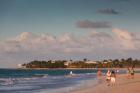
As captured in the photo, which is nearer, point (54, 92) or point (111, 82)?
point (54, 92)

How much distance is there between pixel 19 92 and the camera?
31188mm

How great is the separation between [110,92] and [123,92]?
96 centimetres

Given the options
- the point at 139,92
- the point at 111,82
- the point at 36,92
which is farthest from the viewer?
the point at 111,82

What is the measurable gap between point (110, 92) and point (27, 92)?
22.0ft

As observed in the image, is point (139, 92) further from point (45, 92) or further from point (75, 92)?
point (45, 92)

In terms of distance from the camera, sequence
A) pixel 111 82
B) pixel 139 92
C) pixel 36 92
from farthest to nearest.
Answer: pixel 111 82
pixel 36 92
pixel 139 92

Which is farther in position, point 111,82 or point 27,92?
point 111,82

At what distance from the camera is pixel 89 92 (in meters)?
Answer: 30.1

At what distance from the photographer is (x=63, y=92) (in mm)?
30484

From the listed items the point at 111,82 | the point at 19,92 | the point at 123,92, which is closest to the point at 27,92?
the point at 19,92

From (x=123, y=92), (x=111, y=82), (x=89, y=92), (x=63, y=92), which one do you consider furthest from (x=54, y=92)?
(x=111, y=82)

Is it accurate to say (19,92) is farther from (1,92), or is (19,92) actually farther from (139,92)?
(139,92)

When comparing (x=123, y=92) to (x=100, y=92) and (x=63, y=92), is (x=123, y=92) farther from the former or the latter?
(x=63, y=92)

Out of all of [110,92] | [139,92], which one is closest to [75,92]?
[110,92]
